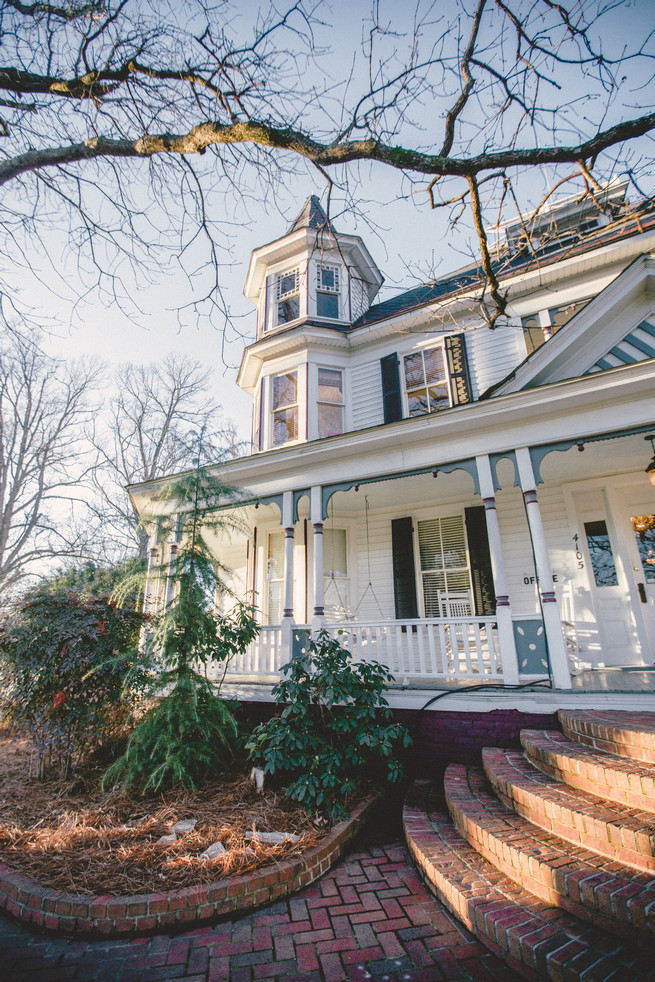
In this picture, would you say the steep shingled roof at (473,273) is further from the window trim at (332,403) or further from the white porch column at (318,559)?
the white porch column at (318,559)

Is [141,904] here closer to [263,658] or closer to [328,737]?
[328,737]

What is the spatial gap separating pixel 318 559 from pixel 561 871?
4442 mm

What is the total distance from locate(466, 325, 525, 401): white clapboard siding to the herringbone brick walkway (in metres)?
7.44

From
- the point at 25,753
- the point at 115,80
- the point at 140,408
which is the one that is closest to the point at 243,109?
the point at 115,80

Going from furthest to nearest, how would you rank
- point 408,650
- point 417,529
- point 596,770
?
point 417,529, point 408,650, point 596,770

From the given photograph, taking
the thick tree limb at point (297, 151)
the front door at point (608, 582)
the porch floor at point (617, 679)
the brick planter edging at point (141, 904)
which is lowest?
the brick planter edging at point (141, 904)

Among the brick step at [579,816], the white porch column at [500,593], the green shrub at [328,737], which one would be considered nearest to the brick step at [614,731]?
the brick step at [579,816]

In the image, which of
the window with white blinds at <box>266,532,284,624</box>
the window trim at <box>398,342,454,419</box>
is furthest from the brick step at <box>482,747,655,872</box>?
the window trim at <box>398,342,454,419</box>

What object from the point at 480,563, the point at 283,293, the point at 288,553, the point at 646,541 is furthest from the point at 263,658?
the point at 283,293

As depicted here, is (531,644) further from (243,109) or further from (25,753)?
(25,753)

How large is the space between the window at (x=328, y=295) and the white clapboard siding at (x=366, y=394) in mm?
1676

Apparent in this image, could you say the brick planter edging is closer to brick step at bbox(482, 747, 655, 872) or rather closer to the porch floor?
brick step at bbox(482, 747, 655, 872)

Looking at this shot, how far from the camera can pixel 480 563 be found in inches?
294

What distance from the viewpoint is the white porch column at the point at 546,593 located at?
15.8ft
